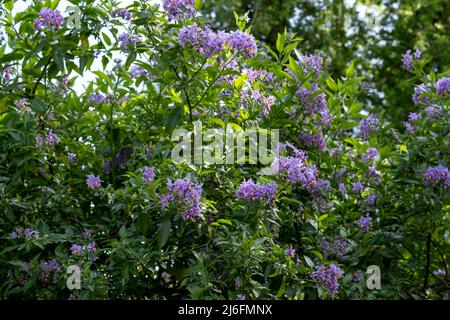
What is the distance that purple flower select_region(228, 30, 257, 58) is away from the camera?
2545mm

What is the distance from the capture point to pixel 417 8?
10805 millimetres

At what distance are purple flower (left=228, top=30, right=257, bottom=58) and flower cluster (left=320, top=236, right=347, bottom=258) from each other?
0.83 metres

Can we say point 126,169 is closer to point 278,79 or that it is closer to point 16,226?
point 16,226

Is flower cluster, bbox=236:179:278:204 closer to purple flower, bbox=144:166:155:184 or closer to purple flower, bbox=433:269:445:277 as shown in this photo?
purple flower, bbox=144:166:155:184

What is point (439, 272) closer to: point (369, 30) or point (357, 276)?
point (357, 276)

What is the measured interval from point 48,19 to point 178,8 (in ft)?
1.69

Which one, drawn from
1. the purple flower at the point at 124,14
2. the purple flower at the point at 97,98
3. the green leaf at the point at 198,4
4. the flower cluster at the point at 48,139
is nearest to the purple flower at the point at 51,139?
the flower cluster at the point at 48,139

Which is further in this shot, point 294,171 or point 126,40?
point 126,40

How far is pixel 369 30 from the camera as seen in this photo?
38.1ft

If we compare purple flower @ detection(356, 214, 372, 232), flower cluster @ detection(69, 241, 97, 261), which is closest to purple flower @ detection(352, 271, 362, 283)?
purple flower @ detection(356, 214, 372, 232)

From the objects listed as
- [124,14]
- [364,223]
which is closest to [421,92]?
[364,223]
